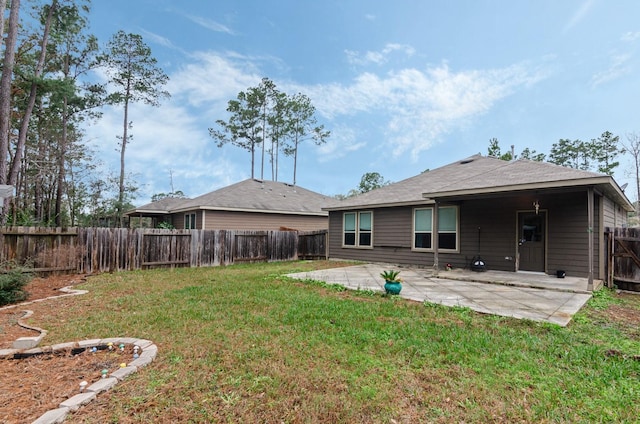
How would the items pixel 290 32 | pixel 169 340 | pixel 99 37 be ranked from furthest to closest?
1. pixel 99 37
2. pixel 290 32
3. pixel 169 340

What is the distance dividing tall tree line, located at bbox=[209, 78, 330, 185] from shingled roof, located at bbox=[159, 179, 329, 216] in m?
7.27

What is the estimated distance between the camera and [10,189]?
6.18 meters

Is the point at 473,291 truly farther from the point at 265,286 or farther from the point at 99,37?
the point at 99,37

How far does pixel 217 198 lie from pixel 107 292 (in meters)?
8.89

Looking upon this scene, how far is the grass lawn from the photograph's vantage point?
7.14 feet

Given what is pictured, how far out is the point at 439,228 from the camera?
9711 millimetres

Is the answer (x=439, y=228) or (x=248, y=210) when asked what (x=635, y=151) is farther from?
(x=248, y=210)

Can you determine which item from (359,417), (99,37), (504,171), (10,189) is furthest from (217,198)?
(359,417)

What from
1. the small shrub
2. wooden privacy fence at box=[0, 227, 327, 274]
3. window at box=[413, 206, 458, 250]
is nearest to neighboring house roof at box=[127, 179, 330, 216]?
wooden privacy fence at box=[0, 227, 327, 274]

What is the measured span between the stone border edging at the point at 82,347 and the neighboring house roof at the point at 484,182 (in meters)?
7.35

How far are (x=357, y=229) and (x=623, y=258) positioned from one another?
753 cm

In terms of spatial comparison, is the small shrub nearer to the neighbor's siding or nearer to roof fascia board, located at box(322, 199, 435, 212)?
the neighbor's siding

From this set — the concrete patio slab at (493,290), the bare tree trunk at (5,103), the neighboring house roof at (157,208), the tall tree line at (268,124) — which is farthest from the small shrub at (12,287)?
the tall tree line at (268,124)

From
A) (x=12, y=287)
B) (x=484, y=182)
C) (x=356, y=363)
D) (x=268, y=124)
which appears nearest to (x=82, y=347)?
(x=356, y=363)
